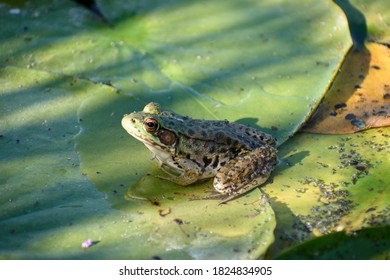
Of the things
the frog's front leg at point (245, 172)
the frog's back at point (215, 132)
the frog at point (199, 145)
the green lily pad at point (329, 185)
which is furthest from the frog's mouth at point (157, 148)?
the green lily pad at point (329, 185)

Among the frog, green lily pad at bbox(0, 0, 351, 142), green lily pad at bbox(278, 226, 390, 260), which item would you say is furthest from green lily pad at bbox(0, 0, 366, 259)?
green lily pad at bbox(278, 226, 390, 260)

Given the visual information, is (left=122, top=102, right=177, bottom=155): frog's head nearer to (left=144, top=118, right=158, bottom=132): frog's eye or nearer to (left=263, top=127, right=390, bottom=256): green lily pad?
(left=144, top=118, right=158, bottom=132): frog's eye

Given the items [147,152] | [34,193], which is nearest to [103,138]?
[147,152]

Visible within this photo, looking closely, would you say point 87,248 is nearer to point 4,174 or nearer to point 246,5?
point 4,174

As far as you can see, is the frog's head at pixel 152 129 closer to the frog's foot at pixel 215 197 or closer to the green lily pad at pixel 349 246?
the frog's foot at pixel 215 197

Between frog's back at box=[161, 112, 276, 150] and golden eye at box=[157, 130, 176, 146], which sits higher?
frog's back at box=[161, 112, 276, 150]

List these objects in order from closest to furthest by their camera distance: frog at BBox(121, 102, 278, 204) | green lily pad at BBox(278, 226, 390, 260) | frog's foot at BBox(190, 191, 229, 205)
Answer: green lily pad at BBox(278, 226, 390, 260) → frog's foot at BBox(190, 191, 229, 205) → frog at BBox(121, 102, 278, 204)
